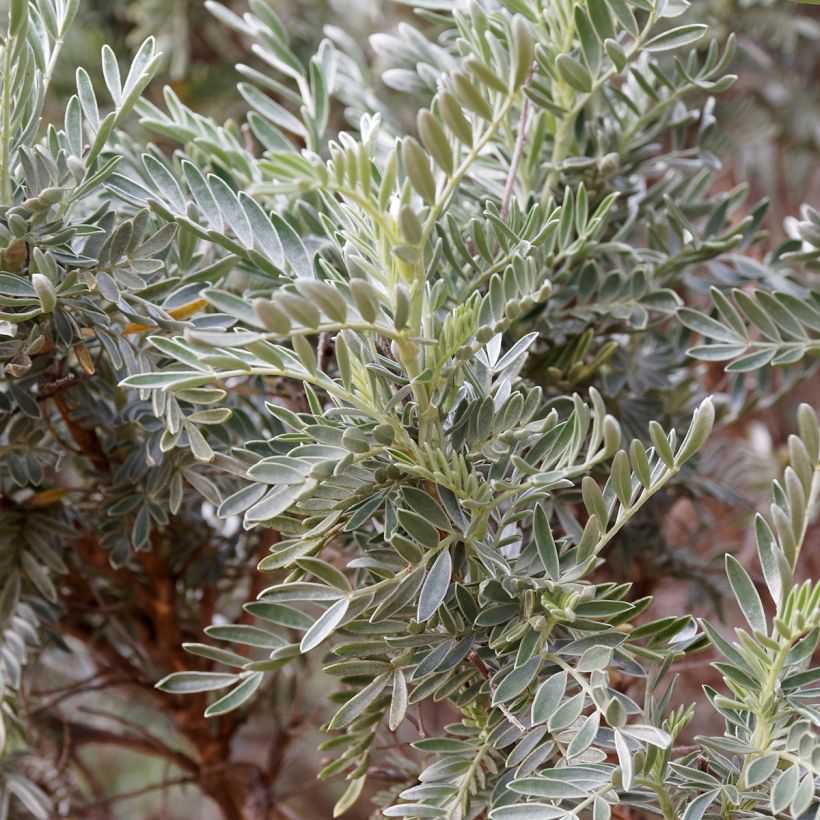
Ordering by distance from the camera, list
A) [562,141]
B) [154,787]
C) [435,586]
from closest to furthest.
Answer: [435,586], [562,141], [154,787]

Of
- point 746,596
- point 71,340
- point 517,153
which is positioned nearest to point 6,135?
point 71,340

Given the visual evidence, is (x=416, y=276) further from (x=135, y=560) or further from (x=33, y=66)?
(x=135, y=560)

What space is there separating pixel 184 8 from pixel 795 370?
768 mm

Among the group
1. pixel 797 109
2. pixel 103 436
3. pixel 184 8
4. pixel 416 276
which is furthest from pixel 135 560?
pixel 797 109

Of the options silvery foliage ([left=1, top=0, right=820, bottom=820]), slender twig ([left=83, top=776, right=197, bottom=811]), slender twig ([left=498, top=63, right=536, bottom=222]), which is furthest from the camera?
slender twig ([left=83, top=776, right=197, bottom=811])

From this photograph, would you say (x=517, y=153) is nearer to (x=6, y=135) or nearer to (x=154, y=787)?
(x=6, y=135)

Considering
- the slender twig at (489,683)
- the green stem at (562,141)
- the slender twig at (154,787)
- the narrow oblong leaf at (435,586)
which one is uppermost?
the green stem at (562,141)

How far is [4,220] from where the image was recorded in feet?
1.37

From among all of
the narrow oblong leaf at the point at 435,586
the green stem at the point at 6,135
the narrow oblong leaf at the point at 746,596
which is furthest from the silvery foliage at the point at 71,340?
the narrow oblong leaf at the point at 746,596

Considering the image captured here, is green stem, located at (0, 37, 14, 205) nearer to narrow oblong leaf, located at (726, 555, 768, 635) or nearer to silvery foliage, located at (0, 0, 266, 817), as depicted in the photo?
silvery foliage, located at (0, 0, 266, 817)

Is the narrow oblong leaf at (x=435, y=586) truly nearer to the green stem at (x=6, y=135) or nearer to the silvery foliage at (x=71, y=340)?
the silvery foliage at (x=71, y=340)

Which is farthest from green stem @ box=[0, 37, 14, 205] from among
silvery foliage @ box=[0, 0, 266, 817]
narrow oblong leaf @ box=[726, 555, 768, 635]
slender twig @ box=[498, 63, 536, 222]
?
narrow oblong leaf @ box=[726, 555, 768, 635]

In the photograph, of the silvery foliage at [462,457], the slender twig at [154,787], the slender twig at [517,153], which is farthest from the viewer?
the slender twig at [154,787]

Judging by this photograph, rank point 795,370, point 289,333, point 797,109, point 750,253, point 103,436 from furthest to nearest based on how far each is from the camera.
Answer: point 797,109, point 750,253, point 795,370, point 103,436, point 289,333
